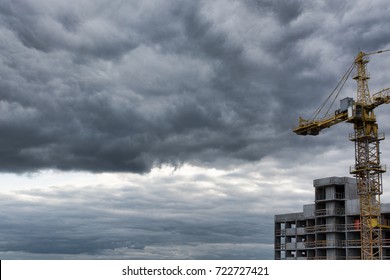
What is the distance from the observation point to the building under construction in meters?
116

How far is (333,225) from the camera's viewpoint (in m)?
119

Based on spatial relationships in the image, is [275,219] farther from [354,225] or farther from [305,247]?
[354,225]

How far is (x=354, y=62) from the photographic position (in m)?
127

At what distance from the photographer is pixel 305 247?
126 metres

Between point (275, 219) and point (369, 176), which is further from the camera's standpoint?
point (275, 219)

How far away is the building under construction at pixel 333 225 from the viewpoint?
116 meters

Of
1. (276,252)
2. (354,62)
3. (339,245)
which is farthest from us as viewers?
(276,252)
